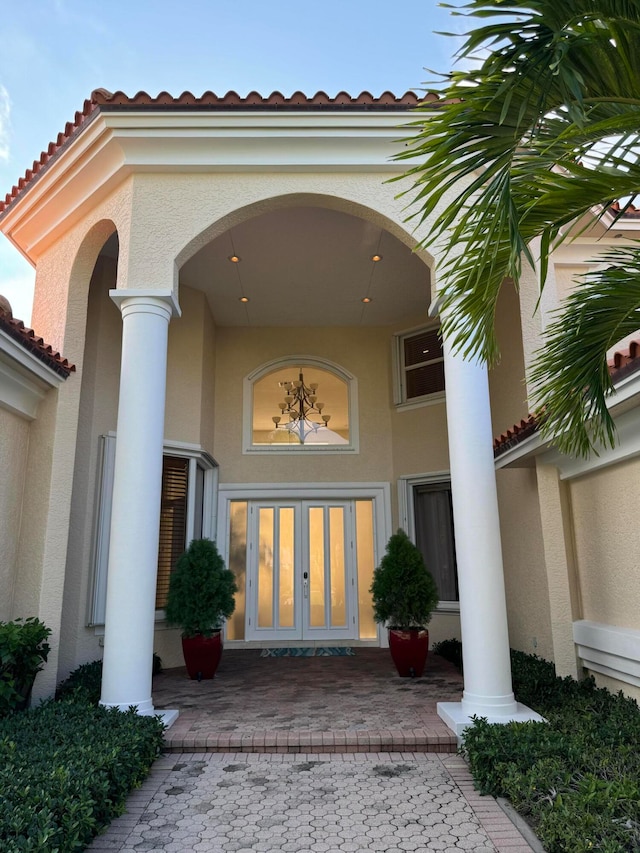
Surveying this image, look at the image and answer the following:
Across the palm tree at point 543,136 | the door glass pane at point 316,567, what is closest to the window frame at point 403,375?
the door glass pane at point 316,567

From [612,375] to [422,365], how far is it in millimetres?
6998

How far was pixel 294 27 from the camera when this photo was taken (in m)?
9.15

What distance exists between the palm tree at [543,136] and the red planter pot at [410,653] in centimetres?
533

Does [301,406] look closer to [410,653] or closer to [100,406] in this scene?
[100,406]

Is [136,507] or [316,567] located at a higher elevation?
[136,507]

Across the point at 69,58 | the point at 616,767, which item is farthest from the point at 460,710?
the point at 69,58

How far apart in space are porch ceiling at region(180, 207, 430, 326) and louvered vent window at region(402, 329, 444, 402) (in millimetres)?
467

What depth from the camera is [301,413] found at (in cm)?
1188

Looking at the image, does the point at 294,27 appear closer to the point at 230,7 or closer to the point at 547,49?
the point at 230,7

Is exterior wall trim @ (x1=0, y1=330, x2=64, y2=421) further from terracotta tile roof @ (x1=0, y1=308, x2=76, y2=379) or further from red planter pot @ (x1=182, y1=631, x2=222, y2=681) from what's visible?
red planter pot @ (x1=182, y1=631, x2=222, y2=681)

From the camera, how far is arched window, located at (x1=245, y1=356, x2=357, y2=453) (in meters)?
11.6

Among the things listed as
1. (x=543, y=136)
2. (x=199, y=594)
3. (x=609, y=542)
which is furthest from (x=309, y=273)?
(x=543, y=136)

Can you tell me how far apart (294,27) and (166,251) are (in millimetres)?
5217

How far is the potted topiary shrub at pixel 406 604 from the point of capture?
8.16 metres
